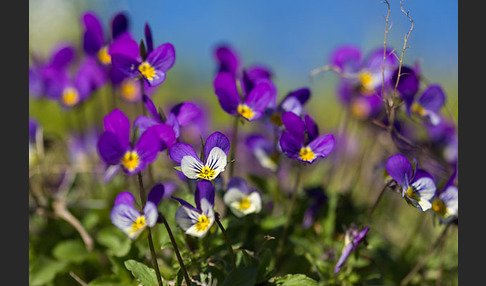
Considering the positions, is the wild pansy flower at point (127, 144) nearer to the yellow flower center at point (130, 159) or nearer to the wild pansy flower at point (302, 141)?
the yellow flower center at point (130, 159)

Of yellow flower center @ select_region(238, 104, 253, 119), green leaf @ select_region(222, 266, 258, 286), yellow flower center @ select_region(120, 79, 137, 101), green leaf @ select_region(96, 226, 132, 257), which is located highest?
yellow flower center @ select_region(238, 104, 253, 119)

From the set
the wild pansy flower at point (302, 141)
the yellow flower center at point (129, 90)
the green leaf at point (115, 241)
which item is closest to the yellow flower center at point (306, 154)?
the wild pansy flower at point (302, 141)

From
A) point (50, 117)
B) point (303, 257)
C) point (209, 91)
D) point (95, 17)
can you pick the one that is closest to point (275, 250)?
point (303, 257)

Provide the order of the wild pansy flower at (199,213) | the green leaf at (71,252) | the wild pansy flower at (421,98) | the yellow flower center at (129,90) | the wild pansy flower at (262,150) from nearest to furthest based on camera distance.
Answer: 1. the wild pansy flower at (199,213)
2. the wild pansy flower at (421,98)
3. the green leaf at (71,252)
4. the wild pansy flower at (262,150)
5. the yellow flower center at (129,90)

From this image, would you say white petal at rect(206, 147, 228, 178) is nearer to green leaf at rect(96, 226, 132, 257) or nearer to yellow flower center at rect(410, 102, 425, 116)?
green leaf at rect(96, 226, 132, 257)

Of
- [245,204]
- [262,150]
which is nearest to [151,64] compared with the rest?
[245,204]

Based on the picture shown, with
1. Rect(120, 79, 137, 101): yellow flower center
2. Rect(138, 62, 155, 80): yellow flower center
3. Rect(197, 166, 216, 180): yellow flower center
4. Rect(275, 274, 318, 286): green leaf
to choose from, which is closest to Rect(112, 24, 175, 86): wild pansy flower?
Rect(138, 62, 155, 80): yellow flower center

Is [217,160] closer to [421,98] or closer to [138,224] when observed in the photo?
[138,224]
